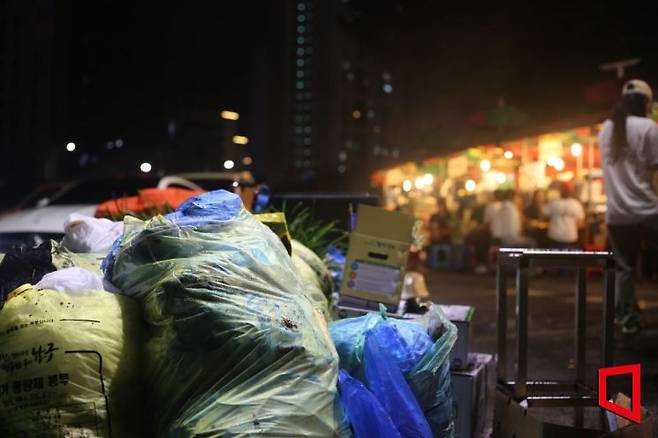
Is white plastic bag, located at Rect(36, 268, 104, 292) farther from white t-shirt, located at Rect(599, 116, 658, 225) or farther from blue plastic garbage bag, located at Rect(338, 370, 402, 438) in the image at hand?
white t-shirt, located at Rect(599, 116, 658, 225)

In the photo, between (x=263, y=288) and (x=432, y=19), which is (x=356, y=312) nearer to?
(x=263, y=288)

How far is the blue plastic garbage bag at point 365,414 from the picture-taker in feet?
7.44

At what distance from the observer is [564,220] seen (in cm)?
1180

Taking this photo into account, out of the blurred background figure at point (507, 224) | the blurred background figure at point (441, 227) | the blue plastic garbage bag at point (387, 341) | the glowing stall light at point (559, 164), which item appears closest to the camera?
the blue plastic garbage bag at point (387, 341)

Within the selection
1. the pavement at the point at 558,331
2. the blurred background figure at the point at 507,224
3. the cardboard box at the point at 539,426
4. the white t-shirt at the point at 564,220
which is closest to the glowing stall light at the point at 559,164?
the blurred background figure at the point at 507,224

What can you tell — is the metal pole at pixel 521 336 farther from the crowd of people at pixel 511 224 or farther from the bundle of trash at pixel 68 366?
the crowd of people at pixel 511 224

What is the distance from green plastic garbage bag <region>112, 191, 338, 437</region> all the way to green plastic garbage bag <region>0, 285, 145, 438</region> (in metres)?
0.09

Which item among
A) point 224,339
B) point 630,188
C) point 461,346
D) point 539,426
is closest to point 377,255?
point 461,346

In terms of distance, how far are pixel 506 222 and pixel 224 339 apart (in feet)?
36.9

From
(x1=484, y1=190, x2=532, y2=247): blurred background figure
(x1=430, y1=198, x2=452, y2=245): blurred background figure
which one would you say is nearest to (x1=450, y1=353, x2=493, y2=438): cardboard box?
(x1=484, y1=190, x2=532, y2=247): blurred background figure

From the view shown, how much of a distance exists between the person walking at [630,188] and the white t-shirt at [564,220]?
246 inches

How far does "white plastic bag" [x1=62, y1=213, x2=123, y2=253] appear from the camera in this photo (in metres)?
3.22

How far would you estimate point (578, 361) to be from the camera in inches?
134
